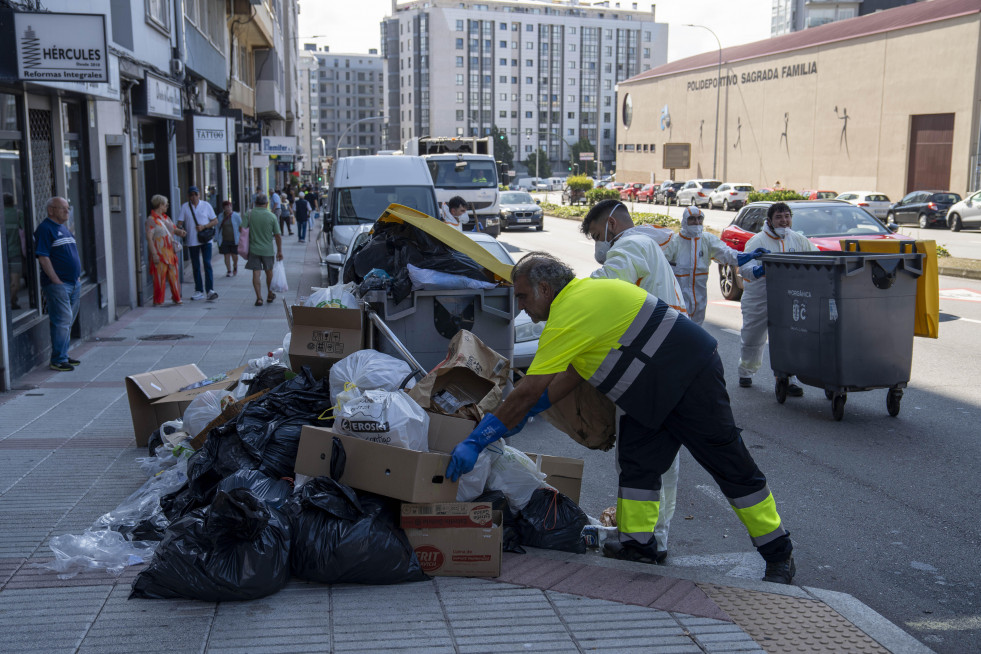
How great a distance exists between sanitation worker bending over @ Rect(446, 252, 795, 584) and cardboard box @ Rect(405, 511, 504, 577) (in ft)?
0.89

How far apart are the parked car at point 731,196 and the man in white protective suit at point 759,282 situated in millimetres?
41678

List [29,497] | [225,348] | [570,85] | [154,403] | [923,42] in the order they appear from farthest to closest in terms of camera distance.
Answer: [570,85] < [923,42] < [225,348] < [154,403] < [29,497]

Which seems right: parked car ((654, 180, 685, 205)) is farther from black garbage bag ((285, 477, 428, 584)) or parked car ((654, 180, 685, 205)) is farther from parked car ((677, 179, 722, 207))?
black garbage bag ((285, 477, 428, 584))

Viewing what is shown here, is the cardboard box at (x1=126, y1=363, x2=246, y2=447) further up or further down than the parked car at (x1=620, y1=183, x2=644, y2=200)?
further down

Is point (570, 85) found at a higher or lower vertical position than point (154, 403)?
higher

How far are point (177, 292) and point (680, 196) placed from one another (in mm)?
44337

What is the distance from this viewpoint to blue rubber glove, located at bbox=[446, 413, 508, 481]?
434cm

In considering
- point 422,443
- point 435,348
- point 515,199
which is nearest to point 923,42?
point 515,199

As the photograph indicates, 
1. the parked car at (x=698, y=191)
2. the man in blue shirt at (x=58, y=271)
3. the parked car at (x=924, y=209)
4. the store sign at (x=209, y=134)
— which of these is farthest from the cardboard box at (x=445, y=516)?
the parked car at (x=698, y=191)

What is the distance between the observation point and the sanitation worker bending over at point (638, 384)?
433cm

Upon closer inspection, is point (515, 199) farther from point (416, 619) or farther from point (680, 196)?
point (416, 619)

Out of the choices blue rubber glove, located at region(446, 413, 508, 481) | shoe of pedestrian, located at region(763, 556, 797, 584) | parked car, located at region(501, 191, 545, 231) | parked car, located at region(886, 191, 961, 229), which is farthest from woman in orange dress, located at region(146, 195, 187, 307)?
parked car, located at region(886, 191, 961, 229)

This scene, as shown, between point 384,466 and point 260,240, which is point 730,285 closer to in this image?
point 260,240

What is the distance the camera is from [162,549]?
410 centimetres
